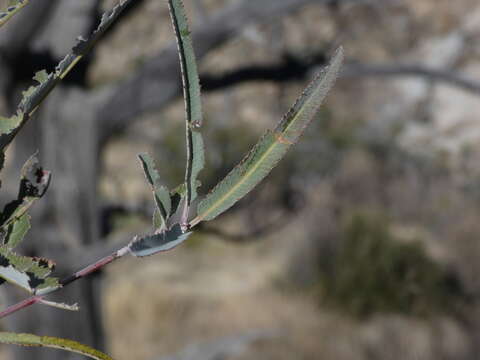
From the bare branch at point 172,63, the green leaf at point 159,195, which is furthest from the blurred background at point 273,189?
the green leaf at point 159,195

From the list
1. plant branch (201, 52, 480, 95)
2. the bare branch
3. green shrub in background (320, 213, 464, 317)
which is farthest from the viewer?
A: green shrub in background (320, 213, 464, 317)

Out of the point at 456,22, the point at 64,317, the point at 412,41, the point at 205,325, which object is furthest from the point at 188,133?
the point at 456,22

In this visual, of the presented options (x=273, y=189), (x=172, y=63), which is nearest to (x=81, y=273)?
(x=172, y=63)

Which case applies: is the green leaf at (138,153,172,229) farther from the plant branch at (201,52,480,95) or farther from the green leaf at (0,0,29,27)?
the plant branch at (201,52,480,95)

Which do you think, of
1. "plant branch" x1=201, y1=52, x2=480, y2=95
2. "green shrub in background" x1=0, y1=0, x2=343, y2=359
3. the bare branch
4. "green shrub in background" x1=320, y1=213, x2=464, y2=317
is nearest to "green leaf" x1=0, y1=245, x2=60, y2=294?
"green shrub in background" x1=0, y1=0, x2=343, y2=359

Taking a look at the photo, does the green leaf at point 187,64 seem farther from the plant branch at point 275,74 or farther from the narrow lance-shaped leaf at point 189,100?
the plant branch at point 275,74

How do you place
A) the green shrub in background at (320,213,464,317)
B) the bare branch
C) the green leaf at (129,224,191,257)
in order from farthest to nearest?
the green shrub in background at (320,213,464,317) < the bare branch < the green leaf at (129,224,191,257)
